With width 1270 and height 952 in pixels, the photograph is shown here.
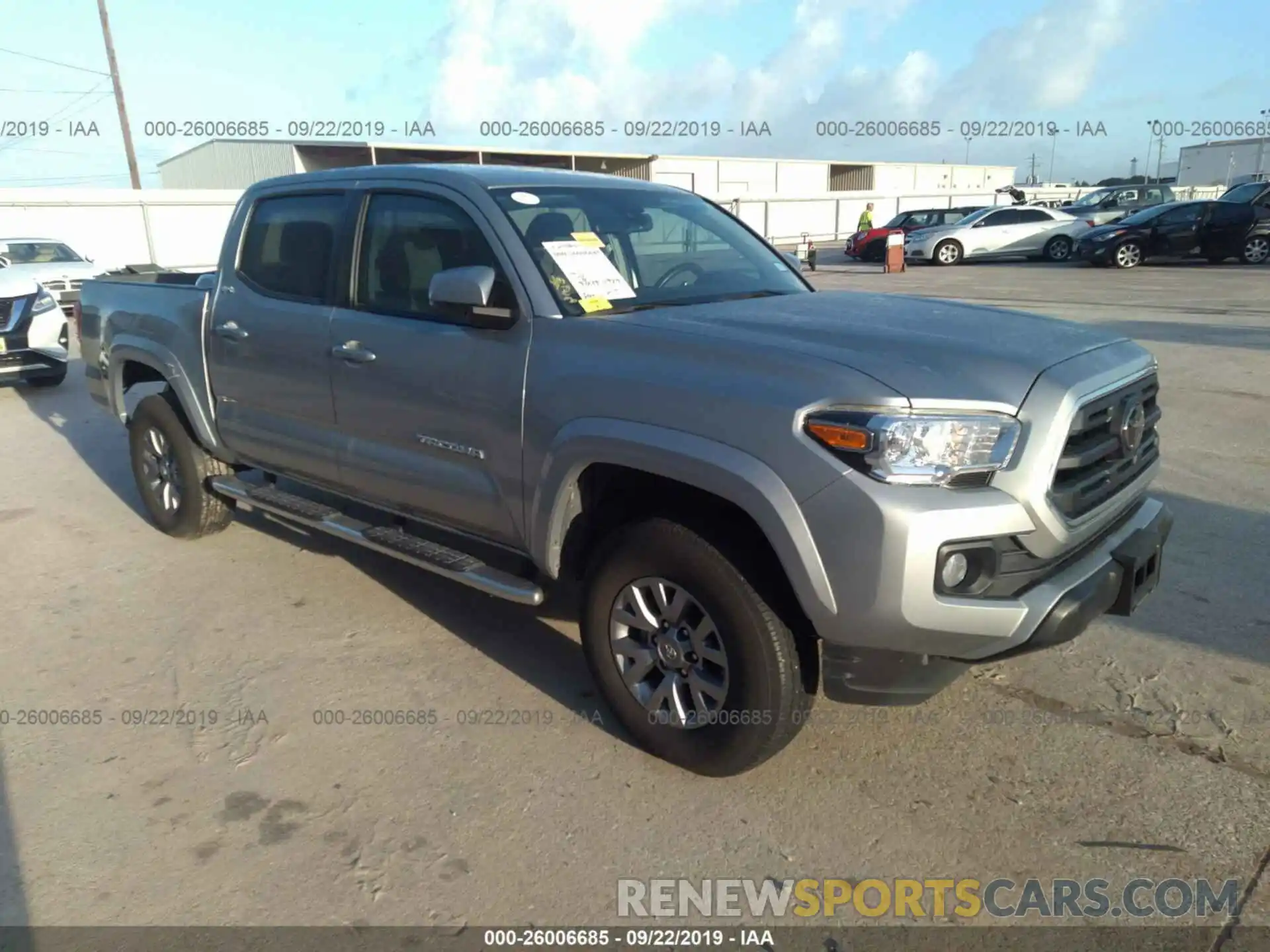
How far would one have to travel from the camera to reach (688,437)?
2.70 metres

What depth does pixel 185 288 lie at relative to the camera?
4914 mm

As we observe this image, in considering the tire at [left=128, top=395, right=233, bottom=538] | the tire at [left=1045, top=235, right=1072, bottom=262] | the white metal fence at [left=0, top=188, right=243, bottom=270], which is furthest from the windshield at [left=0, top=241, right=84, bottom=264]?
the tire at [left=1045, top=235, right=1072, bottom=262]

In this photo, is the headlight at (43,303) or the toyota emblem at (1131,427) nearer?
the toyota emblem at (1131,427)

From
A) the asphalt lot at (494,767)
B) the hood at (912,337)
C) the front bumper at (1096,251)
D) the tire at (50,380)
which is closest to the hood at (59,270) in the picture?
the tire at (50,380)

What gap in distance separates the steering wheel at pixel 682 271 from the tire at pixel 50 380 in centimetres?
910

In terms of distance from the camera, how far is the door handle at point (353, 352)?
3.74 m

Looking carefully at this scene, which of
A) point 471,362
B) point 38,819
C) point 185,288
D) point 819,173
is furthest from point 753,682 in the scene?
point 819,173

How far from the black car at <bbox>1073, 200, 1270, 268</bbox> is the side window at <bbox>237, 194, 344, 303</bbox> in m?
22.1

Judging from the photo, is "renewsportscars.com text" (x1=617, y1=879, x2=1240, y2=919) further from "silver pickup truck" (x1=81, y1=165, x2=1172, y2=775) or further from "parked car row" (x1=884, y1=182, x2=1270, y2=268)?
"parked car row" (x1=884, y1=182, x2=1270, y2=268)

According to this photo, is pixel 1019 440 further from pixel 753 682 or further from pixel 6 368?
pixel 6 368

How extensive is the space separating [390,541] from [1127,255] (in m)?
22.6

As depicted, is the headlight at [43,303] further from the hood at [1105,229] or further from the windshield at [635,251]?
the hood at [1105,229]

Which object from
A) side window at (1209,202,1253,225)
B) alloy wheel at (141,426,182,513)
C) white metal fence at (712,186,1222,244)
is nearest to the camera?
alloy wheel at (141,426,182,513)

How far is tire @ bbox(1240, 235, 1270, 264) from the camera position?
67.5 ft
